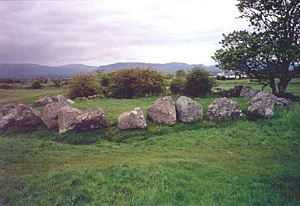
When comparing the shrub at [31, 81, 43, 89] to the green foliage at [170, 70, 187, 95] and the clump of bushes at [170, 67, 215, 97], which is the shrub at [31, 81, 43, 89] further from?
the clump of bushes at [170, 67, 215, 97]

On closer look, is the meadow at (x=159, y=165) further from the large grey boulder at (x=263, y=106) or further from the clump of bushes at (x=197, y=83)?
the clump of bushes at (x=197, y=83)

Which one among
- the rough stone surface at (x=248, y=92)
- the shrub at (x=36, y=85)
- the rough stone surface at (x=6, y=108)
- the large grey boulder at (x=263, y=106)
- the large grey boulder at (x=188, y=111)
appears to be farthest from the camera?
the shrub at (x=36, y=85)

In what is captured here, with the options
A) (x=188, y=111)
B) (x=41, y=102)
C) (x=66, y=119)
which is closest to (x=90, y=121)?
(x=66, y=119)

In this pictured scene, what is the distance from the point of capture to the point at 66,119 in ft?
49.0

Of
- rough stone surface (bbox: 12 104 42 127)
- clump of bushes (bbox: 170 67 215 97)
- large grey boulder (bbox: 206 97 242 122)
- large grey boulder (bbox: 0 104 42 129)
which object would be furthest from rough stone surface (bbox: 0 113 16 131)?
clump of bushes (bbox: 170 67 215 97)

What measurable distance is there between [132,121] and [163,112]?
1.76 m

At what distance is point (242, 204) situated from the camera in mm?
7730

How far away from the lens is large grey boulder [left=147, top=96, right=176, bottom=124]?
51.0 feet

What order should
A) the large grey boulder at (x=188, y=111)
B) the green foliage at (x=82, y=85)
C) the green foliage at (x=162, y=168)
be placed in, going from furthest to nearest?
1. the green foliage at (x=82, y=85)
2. the large grey boulder at (x=188, y=111)
3. the green foliage at (x=162, y=168)

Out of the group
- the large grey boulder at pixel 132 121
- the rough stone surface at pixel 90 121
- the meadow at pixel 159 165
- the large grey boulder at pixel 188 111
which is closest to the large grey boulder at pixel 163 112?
the large grey boulder at pixel 188 111

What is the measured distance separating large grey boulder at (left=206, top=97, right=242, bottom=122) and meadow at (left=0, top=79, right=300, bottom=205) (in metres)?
0.50

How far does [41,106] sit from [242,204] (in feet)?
55.9

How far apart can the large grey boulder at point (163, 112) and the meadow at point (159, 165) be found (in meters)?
0.46

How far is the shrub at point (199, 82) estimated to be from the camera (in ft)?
84.0
